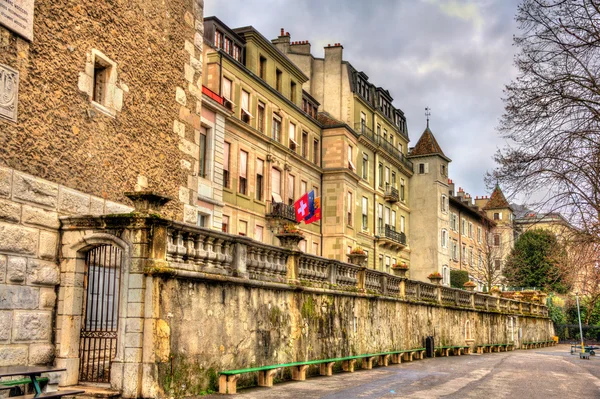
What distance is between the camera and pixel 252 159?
33.9m

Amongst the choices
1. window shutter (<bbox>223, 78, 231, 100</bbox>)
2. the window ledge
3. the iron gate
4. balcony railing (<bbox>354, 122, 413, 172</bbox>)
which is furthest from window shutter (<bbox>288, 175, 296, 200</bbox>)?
the iron gate

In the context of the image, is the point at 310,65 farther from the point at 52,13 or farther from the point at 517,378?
the point at 52,13

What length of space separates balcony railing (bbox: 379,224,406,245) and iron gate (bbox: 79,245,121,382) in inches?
1515

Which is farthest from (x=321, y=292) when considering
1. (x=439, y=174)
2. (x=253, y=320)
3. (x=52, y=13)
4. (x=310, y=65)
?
(x=439, y=174)

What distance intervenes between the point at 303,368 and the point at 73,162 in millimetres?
6944

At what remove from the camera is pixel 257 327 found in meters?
14.0

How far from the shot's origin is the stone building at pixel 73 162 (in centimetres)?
1036

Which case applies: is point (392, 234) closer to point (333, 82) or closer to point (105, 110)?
point (333, 82)

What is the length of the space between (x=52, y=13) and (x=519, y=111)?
30.1ft

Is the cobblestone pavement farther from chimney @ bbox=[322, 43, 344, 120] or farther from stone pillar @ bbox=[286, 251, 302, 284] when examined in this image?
Result: chimney @ bbox=[322, 43, 344, 120]

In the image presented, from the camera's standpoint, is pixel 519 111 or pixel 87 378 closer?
pixel 87 378

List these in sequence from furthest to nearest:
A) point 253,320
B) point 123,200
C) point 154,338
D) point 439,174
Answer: point 439,174 < point 253,320 < point 123,200 < point 154,338

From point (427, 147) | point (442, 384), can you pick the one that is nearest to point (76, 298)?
point (442, 384)

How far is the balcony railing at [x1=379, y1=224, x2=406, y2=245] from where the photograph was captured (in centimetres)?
5031
